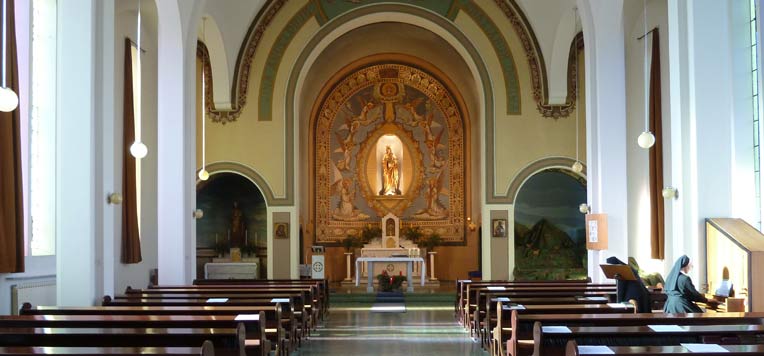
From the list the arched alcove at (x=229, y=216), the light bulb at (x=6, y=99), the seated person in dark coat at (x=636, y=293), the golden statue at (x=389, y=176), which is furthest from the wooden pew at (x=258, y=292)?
the golden statue at (x=389, y=176)

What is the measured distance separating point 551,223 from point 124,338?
1554 cm

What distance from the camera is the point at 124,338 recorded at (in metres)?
5.96

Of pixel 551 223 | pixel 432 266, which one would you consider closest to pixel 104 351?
pixel 432 266

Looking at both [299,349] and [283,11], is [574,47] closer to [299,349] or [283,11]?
[283,11]

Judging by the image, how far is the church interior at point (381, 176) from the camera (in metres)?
8.14

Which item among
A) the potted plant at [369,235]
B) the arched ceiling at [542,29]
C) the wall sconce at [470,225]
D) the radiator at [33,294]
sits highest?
the arched ceiling at [542,29]

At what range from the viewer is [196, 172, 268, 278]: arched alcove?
20.4 m

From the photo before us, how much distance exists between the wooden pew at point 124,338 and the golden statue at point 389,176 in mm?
15640

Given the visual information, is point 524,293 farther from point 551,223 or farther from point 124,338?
point 551,223

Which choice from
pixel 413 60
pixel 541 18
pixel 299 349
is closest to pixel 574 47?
pixel 541 18

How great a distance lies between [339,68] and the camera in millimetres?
21016

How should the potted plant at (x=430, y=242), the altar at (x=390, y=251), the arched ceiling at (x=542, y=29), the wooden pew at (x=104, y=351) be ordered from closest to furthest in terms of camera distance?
the wooden pew at (x=104, y=351), the arched ceiling at (x=542, y=29), the altar at (x=390, y=251), the potted plant at (x=430, y=242)

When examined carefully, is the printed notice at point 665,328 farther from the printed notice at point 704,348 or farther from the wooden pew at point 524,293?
the wooden pew at point 524,293

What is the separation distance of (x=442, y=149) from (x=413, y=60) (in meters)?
2.40
